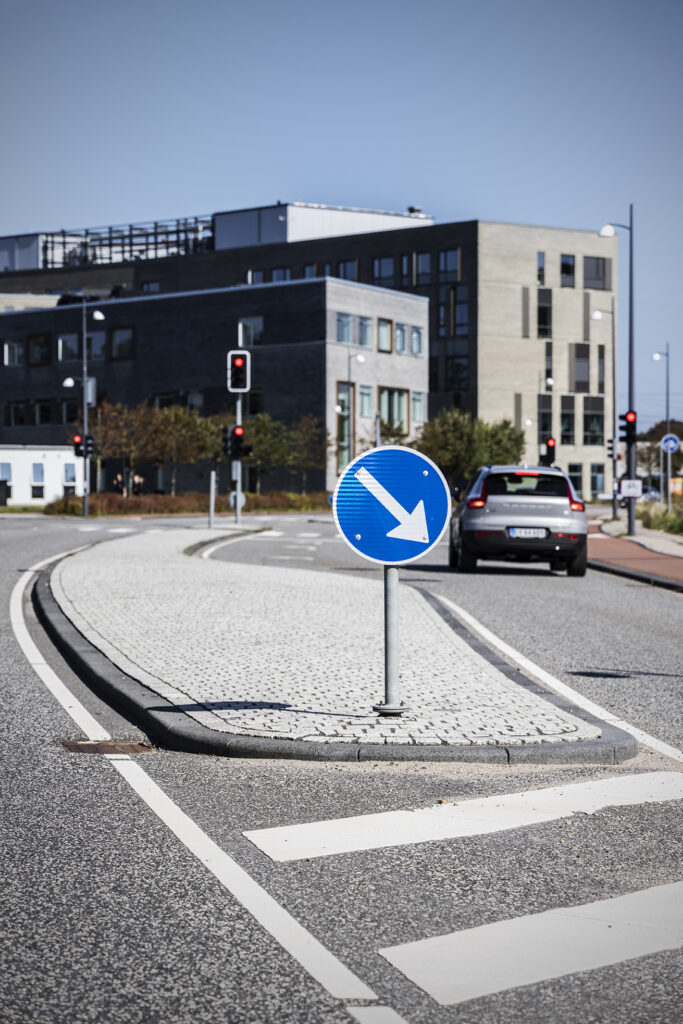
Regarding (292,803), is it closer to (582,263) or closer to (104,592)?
(104,592)

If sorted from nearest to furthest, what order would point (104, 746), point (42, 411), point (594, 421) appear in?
point (104, 746), point (42, 411), point (594, 421)

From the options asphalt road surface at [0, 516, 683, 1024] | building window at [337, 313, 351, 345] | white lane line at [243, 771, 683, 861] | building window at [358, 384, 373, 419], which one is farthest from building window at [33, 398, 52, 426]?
white lane line at [243, 771, 683, 861]

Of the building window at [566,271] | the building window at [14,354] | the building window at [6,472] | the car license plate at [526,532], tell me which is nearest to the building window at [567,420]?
the building window at [566,271]

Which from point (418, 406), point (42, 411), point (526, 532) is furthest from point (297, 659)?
point (42, 411)

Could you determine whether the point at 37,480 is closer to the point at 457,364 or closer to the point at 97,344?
the point at 97,344

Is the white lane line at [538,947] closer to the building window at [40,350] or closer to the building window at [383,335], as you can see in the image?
the building window at [383,335]

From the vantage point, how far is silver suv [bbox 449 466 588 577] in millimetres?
19734

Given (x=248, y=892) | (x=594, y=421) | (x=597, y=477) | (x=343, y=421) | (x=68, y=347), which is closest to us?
(x=248, y=892)

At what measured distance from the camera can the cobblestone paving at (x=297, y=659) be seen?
7.11m

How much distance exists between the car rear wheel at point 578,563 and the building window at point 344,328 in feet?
187

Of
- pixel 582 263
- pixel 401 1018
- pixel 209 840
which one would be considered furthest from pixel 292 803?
pixel 582 263

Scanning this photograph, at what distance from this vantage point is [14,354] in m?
87.3

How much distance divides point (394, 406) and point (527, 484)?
5986 cm

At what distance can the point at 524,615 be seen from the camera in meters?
14.0
